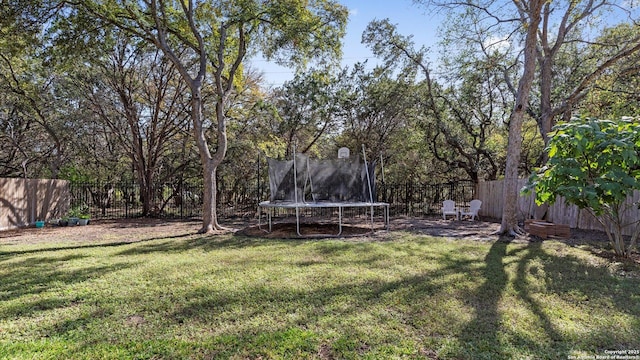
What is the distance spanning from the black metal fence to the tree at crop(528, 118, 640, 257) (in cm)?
779

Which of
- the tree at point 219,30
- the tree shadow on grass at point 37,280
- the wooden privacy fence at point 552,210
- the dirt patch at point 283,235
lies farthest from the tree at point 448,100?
the tree shadow on grass at point 37,280

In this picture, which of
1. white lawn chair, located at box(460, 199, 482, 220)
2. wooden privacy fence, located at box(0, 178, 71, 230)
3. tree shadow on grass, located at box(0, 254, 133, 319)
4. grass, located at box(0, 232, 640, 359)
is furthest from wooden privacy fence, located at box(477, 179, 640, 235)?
wooden privacy fence, located at box(0, 178, 71, 230)

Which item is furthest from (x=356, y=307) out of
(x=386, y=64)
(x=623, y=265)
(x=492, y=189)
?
(x=386, y=64)

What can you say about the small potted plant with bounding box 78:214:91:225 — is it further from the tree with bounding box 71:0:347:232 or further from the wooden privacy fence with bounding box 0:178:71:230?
the tree with bounding box 71:0:347:232

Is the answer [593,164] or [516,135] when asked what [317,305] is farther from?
[516,135]

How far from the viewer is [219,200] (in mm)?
16000

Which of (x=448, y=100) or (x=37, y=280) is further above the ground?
(x=448, y=100)

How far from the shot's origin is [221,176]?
15773 mm

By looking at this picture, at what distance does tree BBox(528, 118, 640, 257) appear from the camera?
4.39m

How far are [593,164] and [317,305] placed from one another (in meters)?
4.54

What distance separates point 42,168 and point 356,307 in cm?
2054

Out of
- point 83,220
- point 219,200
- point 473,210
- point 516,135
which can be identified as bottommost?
point 83,220

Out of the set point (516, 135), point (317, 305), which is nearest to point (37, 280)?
point (317, 305)

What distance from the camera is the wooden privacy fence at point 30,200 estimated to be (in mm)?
9602
